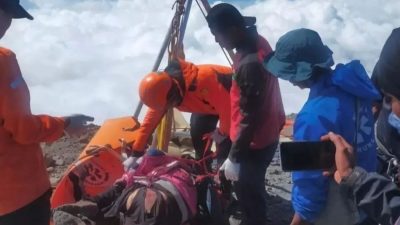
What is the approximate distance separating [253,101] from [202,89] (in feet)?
1.92

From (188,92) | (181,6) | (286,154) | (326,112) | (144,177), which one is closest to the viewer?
(286,154)

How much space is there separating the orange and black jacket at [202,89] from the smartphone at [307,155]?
86.7 inches

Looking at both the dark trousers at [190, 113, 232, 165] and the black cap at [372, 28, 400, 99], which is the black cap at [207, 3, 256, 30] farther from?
the black cap at [372, 28, 400, 99]

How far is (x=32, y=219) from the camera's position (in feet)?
9.81

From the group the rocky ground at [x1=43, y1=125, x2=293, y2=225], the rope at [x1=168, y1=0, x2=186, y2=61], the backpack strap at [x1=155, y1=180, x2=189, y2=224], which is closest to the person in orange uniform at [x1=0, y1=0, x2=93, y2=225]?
the rocky ground at [x1=43, y1=125, x2=293, y2=225]

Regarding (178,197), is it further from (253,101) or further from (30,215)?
(30,215)

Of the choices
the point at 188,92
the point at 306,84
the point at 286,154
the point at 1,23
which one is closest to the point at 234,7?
the point at 188,92

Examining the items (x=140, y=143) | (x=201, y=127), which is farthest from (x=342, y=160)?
(x=201, y=127)

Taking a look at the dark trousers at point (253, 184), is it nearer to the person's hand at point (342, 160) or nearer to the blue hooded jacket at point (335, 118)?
the blue hooded jacket at point (335, 118)

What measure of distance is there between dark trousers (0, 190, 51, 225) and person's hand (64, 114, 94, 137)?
0.33 m

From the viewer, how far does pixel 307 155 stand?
227 cm

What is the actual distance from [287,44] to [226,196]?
7.00 ft

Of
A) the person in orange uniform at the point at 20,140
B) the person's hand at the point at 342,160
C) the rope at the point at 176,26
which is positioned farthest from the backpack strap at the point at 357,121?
the rope at the point at 176,26

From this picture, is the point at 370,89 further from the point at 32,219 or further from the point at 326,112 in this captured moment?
the point at 32,219
